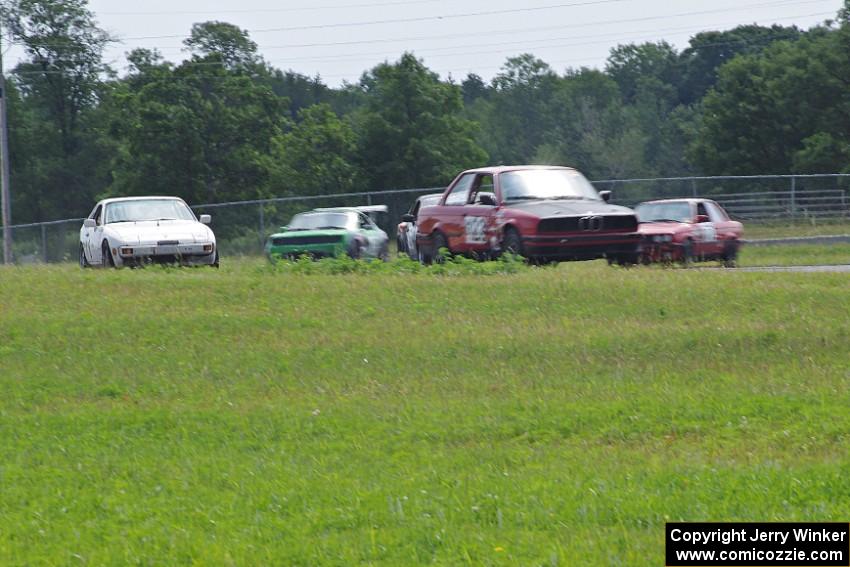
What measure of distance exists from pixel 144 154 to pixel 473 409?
5693 cm

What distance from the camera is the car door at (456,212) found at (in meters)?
20.9

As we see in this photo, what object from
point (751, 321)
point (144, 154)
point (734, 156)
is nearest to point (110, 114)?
point (144, 154)

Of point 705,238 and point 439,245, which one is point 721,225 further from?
point 439,245

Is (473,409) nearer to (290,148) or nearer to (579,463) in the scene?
(579,463)

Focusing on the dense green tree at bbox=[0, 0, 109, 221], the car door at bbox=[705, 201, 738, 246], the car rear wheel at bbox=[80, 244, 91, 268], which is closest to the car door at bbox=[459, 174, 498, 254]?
the car door at bbox=[705, 201, 738, 246]

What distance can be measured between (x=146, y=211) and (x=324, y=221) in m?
4.05

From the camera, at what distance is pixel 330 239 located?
24.7m

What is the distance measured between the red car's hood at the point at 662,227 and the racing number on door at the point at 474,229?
5.05 metres

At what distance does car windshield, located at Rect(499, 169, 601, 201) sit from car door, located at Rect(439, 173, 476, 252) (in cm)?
84

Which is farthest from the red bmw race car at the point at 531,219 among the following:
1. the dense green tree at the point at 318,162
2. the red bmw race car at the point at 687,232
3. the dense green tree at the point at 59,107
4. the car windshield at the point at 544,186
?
the dense green tree at the point at 59,107

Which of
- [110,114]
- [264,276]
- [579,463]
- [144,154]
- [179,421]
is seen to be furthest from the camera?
[110,114]

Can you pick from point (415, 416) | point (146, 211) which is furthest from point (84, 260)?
point (415, 416)

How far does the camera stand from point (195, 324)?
1442 centimetres

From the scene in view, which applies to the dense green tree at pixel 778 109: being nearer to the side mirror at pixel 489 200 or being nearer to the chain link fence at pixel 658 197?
the chain link fence at pixel 658 197
